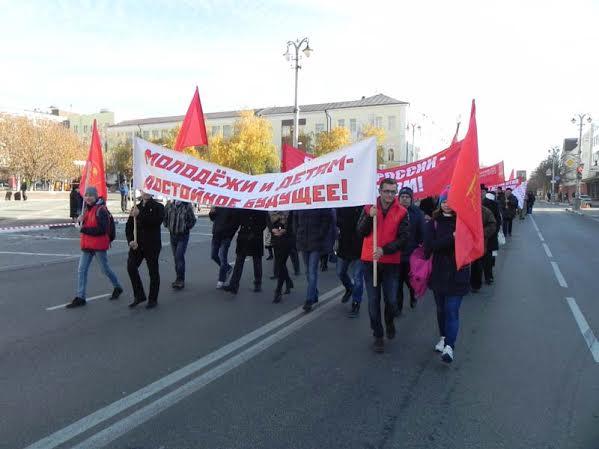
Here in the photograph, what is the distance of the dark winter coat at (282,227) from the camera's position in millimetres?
7973

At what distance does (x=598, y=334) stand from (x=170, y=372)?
4927 mm

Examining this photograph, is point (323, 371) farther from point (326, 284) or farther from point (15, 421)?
point (326, 284)

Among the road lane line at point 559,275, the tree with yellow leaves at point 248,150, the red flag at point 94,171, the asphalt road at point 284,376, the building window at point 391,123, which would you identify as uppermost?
the building window at point 391,123

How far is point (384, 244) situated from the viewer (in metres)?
5.39

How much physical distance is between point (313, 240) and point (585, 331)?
3.53 m

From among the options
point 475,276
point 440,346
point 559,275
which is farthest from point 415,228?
point 559,275

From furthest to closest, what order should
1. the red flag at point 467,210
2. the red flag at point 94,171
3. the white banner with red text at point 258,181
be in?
1. the red flag at point 94,171
2. the white banner with red text at point 258,181
3. the red flag at point 467,210

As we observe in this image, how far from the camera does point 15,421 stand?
12.0 ft

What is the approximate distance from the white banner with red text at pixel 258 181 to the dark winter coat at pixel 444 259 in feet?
3.58

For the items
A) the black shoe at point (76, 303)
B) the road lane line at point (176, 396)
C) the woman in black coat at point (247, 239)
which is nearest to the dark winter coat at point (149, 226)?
the black shoe at point (76, 303)

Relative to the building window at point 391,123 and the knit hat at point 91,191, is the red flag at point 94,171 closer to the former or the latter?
the knit hat at point 91,191

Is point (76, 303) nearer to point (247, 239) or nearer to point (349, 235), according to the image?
point (247, 239)

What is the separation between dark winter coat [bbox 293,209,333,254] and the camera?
7156 mm

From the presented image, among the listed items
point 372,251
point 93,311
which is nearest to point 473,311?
point 372,251
